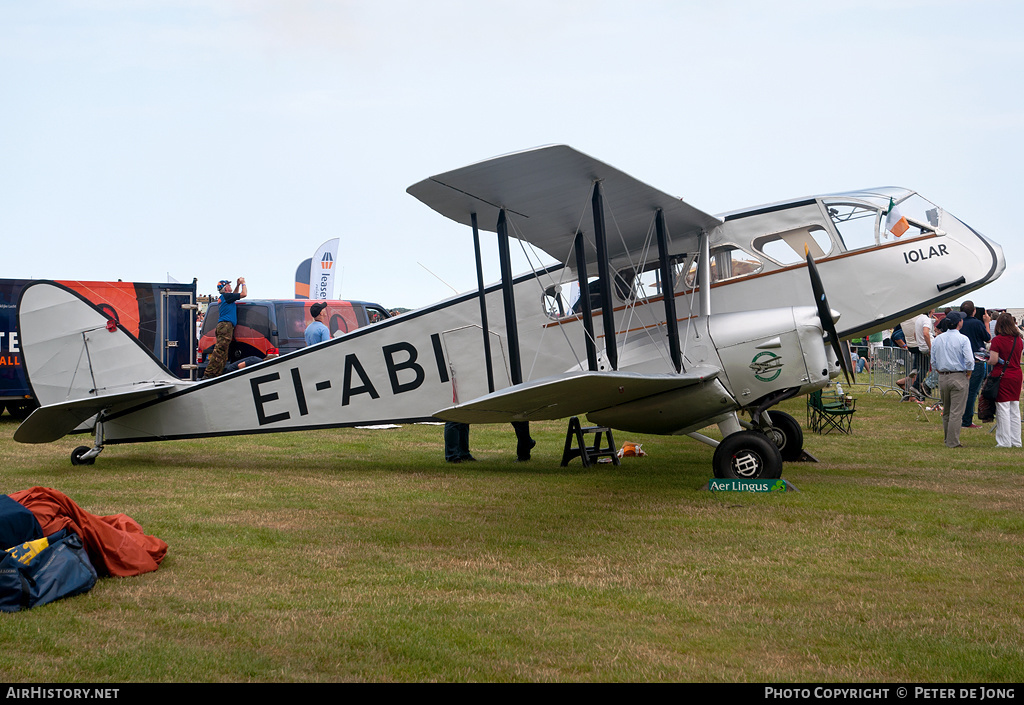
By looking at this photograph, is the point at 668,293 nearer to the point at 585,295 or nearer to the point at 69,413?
the point at 585,295

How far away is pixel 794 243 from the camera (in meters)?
8.59

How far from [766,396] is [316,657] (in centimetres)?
568

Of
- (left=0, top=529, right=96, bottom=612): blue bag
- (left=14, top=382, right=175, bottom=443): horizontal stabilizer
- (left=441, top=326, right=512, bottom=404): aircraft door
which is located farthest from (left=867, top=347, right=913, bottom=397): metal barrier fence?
(left=0, top=529, right=96, bottom=612): blue bag

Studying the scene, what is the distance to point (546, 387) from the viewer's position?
5.71m

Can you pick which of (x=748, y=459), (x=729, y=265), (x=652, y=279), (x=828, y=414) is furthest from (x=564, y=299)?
(x=828, y=414)

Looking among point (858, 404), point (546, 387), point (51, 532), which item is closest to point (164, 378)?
point (51, 532)

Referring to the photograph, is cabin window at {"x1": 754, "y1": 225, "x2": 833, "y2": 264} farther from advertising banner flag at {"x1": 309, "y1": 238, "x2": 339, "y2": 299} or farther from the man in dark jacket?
advertising banner flag at {"x1": 309, "y1": 238, "x2": 339, "y2": 299}

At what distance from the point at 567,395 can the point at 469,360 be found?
3152 mm

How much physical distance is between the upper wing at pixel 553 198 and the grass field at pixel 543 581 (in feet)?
8.70

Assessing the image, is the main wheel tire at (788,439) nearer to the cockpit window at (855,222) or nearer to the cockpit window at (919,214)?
the cockpit window at (855,222)

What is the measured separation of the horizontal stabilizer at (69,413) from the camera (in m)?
8.89

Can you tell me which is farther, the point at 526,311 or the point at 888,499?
the point at 526,311

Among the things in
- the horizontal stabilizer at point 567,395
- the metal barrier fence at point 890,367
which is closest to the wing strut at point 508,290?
the horizontal stabilizer at point 567,395

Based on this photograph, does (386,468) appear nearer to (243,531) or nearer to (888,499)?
Result: (243,531)
